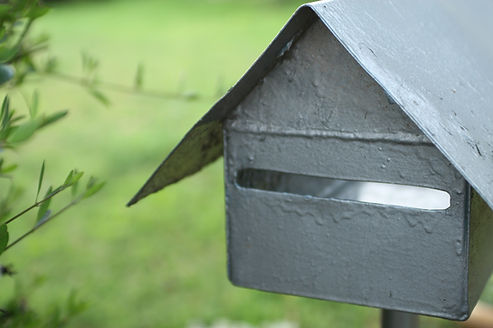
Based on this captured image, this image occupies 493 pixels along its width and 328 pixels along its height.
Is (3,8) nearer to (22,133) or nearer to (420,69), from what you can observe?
(22,133)

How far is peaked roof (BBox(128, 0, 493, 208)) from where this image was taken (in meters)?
1.06

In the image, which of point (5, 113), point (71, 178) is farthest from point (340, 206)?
point (5, 113)

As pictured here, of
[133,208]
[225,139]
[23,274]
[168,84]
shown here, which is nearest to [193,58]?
→ [168,84]

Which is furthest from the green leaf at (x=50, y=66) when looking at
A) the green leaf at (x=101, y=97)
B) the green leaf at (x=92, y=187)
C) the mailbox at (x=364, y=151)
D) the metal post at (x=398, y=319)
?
the metal post at (x=398, y=319)

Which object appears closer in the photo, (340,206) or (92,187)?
(92,187)

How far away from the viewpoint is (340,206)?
49.7 inches

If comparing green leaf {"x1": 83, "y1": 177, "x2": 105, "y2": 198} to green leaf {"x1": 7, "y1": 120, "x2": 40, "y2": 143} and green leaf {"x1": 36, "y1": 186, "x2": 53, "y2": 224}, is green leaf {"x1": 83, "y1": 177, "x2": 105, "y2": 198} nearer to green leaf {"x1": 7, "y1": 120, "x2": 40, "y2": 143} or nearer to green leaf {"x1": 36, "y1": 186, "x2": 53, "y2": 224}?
green leaf {"x1": 36, "y1": 186, "x2": 53, "y2": 224}

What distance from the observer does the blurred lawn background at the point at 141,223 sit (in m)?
3.45

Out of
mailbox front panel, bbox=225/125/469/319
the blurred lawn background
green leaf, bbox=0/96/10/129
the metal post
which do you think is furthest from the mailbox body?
green leaf, bbox=0/96/10/129

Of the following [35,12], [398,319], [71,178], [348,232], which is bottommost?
[398,319]

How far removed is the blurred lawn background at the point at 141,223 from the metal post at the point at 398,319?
0.61 meters

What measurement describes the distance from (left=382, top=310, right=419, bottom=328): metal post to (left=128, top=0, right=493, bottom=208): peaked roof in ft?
1.69

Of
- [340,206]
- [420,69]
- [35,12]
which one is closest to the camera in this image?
[35,12]

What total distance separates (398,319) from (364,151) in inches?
18.5
